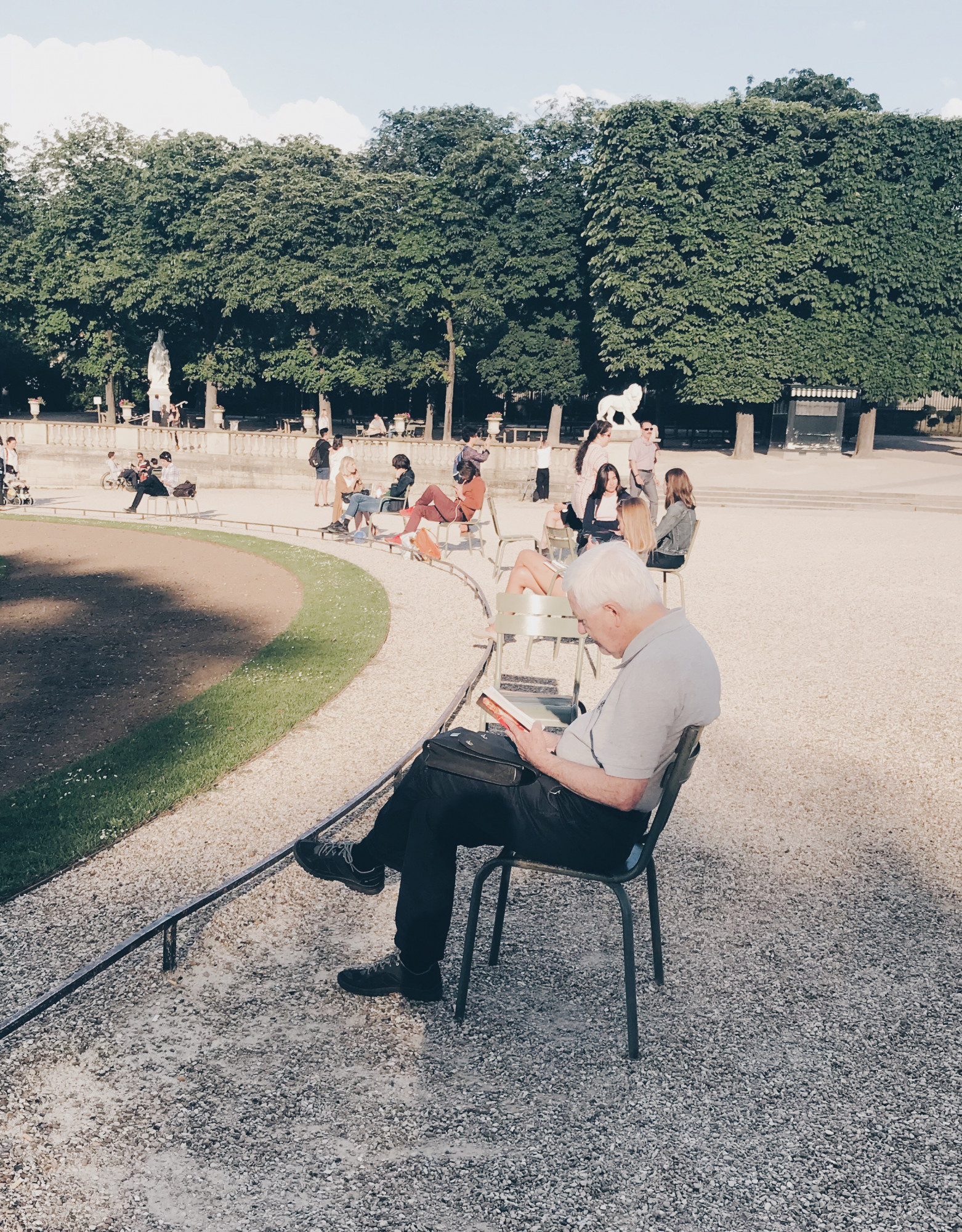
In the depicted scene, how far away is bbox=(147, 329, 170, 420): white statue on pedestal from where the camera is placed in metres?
39.6

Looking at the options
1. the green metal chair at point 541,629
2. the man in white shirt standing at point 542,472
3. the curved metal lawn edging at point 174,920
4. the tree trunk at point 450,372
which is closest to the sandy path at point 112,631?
the curved metal lawn edging at point 174,920

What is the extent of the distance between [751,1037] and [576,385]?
41.5 meters

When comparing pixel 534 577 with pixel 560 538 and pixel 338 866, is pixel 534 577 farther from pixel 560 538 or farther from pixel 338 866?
pixel 338 866

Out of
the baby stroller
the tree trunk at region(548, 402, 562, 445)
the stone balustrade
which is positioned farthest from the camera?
the tree trunk at region(548, 402, 562, 445)

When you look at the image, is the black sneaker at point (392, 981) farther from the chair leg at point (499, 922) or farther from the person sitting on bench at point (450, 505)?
the person sitting on bench at point (450, 505)

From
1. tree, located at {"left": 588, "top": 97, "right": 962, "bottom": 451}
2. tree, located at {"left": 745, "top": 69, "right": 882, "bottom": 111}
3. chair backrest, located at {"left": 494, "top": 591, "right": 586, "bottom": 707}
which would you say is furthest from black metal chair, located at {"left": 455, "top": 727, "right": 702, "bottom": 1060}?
tree, located at {"left": 745, "top": 69, "right": 882, "bottom": 111}

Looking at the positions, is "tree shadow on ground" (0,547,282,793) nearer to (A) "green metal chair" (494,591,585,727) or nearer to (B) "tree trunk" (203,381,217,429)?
(A) "green metal chair" (494,591,585,727)

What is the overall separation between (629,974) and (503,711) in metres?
1.11

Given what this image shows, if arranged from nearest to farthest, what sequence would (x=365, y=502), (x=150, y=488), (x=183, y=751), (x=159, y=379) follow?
(x=183, y=751)
(x=365, y=502)
(x=150, y=488)
(x=159, y=379)

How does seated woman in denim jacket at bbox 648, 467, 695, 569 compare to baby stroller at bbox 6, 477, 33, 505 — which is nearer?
seated woman in denim jacket at bbox 648, 467, 695, 569

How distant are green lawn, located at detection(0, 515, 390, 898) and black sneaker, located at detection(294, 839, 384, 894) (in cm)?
152

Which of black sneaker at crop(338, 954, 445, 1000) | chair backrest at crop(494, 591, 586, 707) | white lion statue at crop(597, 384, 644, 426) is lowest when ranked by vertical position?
black sneaker at crop(338, 954, 445, 1000)

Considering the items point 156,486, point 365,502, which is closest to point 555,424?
point 156,486

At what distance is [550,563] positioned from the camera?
945 centimetres
